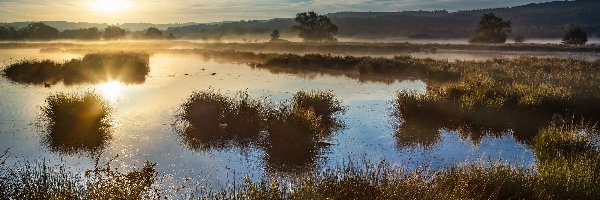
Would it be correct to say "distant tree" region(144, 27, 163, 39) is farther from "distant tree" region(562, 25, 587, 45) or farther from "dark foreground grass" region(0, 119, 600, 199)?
"dark foreground grass" region(0, 119, 600, 199)

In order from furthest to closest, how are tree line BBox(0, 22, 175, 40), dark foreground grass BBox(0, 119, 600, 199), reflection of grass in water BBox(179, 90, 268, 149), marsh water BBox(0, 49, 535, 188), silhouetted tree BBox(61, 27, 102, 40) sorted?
silhouetted tree BBox(61, 27, 102, 40)
tree line BBox(0, 22, 175, 40)
reflection of grass in water BBox(179, 90, 268, 149)
marsh water BBox(0, 49, 535, 188)
dark foreground grass BBox(0, 119, 600, 199)

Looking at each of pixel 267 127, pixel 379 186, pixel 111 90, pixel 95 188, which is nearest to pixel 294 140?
pixel 267 127

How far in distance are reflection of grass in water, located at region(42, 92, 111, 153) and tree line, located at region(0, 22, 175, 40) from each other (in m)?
134

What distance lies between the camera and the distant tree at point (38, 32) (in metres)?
144

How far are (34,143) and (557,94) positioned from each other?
20975 millimetres

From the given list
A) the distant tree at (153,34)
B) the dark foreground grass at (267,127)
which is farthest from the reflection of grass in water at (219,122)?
the distant tree at (153,34)

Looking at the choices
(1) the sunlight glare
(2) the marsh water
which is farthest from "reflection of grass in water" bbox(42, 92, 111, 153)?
(1) the sunlight glare

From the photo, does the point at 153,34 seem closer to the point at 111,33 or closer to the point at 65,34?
the point at 111,33

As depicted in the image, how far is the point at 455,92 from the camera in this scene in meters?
25.1

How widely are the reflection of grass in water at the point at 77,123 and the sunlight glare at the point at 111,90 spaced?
274 inches

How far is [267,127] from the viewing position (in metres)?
18.6

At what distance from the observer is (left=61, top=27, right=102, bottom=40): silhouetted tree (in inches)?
6284

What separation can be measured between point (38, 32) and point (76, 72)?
123 meters

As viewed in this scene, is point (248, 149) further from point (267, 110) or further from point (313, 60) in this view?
point (313, 60)
